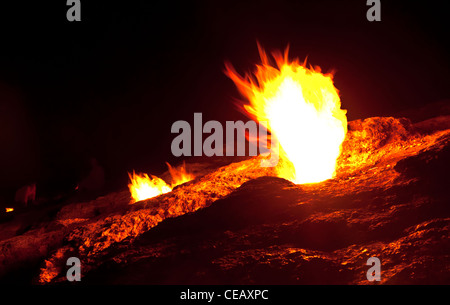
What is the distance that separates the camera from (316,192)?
Result: 4.36 m

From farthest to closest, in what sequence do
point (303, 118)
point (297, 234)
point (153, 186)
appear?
point (153, 186) → point (303, 118) → point (297, 234)

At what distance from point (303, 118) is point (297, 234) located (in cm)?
331

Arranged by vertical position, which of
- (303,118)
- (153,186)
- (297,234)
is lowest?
(297,234)

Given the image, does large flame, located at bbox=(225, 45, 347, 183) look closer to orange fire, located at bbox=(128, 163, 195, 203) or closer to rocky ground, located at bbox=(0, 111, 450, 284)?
rocky ground, located at bbox=(0, 111, 450, 284)

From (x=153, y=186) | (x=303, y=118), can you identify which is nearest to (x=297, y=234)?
(x=303, y=118)

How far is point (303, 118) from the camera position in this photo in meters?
6.46

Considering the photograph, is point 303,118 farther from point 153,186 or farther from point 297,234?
point 153,186

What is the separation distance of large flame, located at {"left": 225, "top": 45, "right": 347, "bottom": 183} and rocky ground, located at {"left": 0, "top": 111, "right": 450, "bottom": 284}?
88 cm

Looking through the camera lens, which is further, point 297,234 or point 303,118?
point 303,118

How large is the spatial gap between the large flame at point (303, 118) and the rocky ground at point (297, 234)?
2.90 feet

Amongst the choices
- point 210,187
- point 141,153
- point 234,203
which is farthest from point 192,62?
point 234,203

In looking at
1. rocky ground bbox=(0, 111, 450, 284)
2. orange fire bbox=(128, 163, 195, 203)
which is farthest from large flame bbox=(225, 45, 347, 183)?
orange fire bbox=(128, 163, 195, 203)
